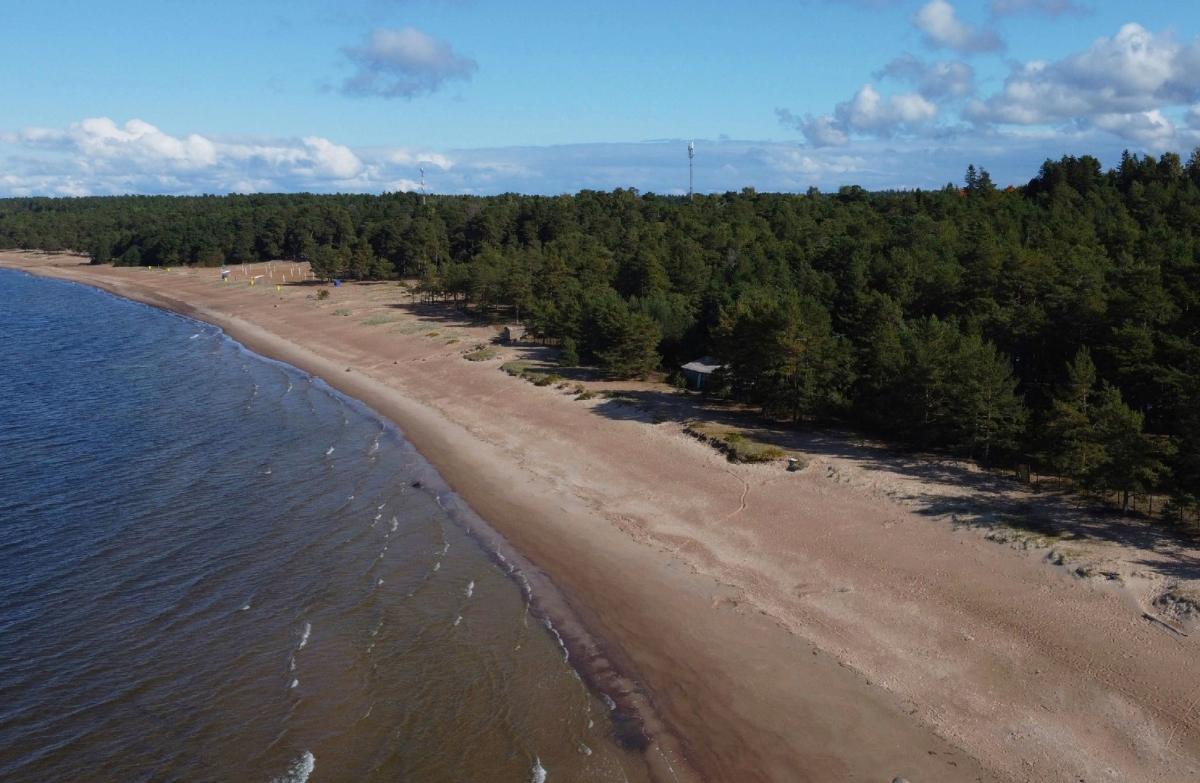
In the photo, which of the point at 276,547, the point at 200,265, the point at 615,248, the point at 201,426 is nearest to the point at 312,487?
the point at 276,547

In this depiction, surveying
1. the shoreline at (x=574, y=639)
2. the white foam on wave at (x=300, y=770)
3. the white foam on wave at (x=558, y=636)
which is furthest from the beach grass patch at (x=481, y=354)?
the white foam on wave at (x=300, y=770)

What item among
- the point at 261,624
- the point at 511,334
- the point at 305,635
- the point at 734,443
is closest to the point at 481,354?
the point at 511,334

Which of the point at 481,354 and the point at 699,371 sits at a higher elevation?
the point at 699,371

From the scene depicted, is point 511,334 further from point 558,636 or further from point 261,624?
point 558,636

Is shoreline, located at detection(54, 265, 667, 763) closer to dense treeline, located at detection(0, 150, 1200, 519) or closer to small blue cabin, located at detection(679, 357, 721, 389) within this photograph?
dense treeline, located at detection(0, 150, 1200, 519)

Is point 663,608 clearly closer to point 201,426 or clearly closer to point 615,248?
point 201,426

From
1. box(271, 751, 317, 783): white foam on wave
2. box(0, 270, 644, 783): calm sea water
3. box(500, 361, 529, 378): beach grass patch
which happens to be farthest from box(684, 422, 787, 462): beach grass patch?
box(271, 751, 317, 783): white foam on wave
